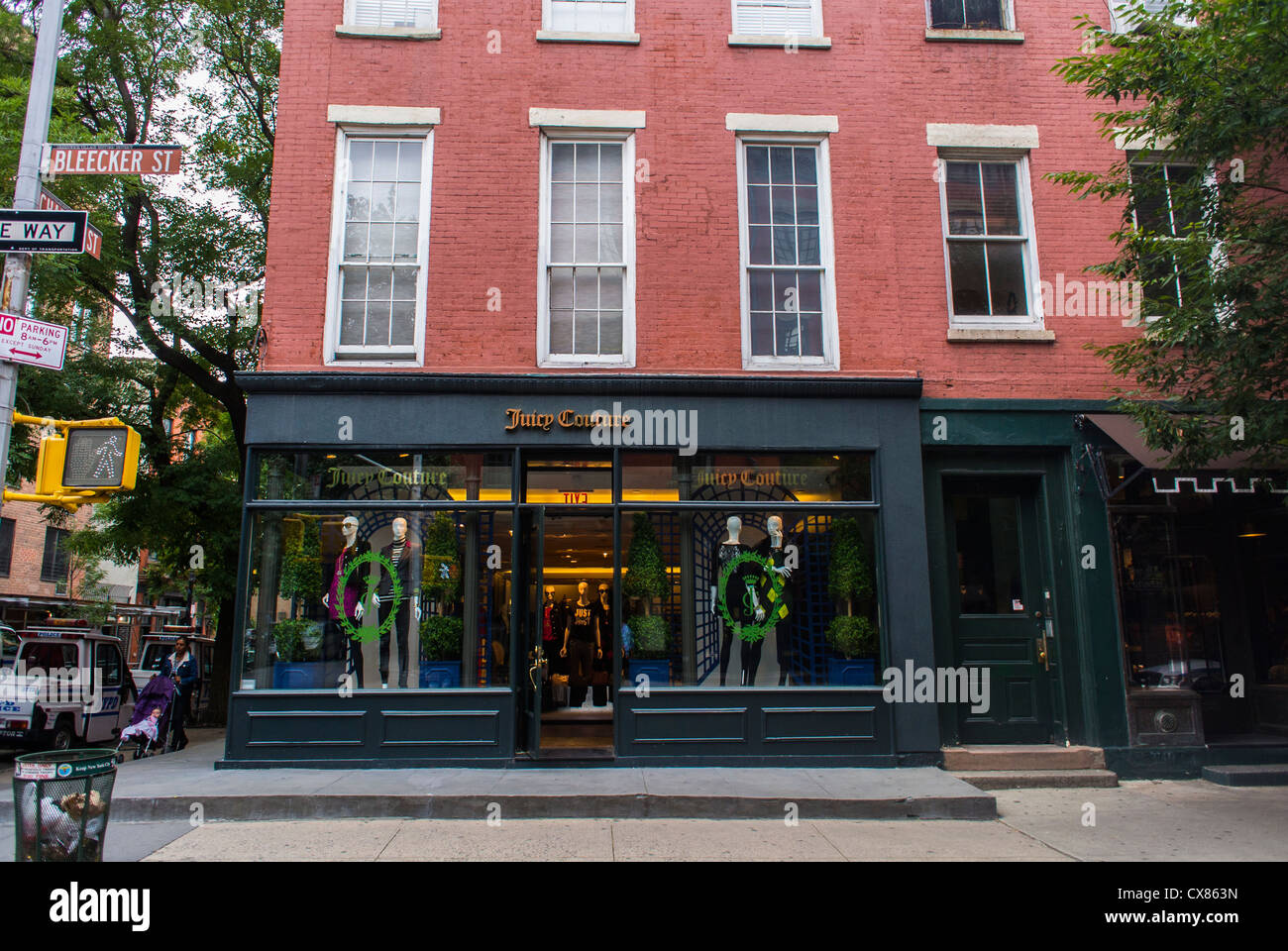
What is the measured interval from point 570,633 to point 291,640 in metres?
3.83

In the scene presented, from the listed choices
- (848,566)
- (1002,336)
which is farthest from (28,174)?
(1002,336)

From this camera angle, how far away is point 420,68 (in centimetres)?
1031

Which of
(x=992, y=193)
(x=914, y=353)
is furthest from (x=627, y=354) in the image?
(x=992, y=193)

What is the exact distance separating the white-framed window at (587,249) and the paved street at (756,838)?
511 centimetres

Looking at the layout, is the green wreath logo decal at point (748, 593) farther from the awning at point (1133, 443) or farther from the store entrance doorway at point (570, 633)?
the awning at point (1133, 443)

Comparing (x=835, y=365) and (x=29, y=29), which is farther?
(x=29, y=29)

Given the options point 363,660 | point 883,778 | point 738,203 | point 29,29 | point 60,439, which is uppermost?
point 29,29

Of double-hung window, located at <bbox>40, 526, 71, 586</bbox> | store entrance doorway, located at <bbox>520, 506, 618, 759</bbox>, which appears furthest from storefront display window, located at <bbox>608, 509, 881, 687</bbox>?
double-hung window, located at <bbox>40, 526, 71, 586</bbox>

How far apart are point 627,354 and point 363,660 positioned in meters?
4.52

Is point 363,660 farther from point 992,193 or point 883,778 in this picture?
point 992,193

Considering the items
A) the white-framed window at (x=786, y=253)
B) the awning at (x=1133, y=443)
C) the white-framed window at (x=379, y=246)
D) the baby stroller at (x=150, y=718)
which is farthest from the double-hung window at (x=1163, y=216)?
the baby stroller at (x=150, y=718)

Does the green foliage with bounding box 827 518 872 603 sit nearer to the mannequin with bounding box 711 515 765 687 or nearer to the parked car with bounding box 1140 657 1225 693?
the mannequin with bounding box 711 515 765 687

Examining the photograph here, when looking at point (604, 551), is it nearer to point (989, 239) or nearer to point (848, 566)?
point (848, 566)

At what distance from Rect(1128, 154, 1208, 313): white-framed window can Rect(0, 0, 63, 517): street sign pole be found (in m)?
9.59
